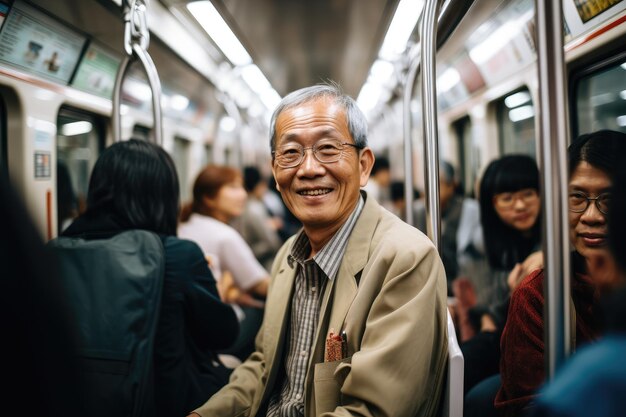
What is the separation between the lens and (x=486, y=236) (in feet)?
9.57

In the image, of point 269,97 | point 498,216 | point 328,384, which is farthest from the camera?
point 269,97

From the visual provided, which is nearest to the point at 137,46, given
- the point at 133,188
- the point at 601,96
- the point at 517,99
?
the point at 133,188

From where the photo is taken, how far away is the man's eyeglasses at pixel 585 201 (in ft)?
5.10

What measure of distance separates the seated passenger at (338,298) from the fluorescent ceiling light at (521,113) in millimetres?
2532

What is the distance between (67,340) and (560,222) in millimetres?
1000

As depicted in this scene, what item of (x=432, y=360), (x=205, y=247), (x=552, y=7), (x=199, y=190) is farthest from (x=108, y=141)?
(x=552, y=7)

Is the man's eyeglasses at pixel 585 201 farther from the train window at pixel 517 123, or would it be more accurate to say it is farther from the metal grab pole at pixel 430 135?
the train window at pixel 517 123

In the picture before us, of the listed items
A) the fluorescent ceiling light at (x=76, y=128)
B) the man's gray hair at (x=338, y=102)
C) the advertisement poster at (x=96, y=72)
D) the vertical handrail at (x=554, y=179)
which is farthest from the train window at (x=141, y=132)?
the vertical handrail at (x=554, y=179)

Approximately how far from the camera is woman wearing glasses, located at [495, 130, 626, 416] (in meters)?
1.40

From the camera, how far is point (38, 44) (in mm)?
2729

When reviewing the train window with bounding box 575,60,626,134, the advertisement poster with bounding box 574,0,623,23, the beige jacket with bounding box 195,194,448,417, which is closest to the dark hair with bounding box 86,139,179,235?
the beige jacket with bounding box 195,194,448,417

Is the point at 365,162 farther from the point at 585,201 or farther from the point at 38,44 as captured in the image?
the point at 38,44

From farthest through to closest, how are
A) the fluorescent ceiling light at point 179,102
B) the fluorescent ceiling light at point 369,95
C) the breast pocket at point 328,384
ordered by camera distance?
the fluorescent ceiling light at point 369,95 → the fluorescent ceiling light at point 179,102 → the breast pocket at point 328,384

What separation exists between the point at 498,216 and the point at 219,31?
3.02m
